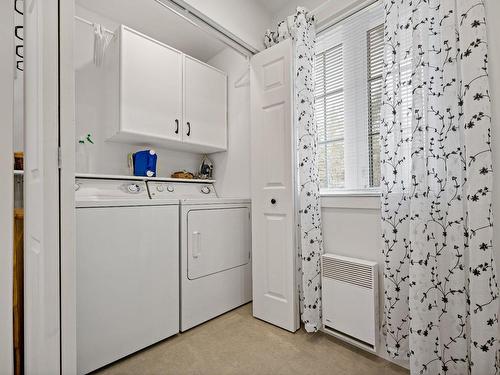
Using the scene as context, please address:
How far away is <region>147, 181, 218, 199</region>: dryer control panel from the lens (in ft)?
7.52

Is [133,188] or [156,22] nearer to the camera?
[133,188]

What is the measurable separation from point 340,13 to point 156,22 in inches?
68.5

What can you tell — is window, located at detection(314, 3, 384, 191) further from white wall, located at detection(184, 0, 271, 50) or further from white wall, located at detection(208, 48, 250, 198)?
white wall, located at detection(208, 48, 250, 198)

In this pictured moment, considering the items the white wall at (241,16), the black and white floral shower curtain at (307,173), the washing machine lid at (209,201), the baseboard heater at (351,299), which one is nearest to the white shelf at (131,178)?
the washing machine lid at (209,201)

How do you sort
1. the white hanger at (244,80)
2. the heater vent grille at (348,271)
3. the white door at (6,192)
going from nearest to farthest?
the white door at (6,192), the heater vent grille at (348,271), the white hanger at (244,80)

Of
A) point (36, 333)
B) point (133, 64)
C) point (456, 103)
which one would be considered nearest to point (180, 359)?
point (36, 333)

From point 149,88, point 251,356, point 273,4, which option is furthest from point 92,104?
point 251,356

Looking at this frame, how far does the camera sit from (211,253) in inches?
82.3

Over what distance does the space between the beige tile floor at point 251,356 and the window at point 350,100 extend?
1.14 metres

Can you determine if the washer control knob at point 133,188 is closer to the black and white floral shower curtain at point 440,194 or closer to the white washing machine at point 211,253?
the white washing machine at point 211,253

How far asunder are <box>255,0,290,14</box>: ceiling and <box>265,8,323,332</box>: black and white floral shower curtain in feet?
1.66

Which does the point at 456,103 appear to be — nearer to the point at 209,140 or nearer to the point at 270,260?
the point at 270,260

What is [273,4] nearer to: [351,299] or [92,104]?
[92,104]

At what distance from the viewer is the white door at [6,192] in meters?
0.87
